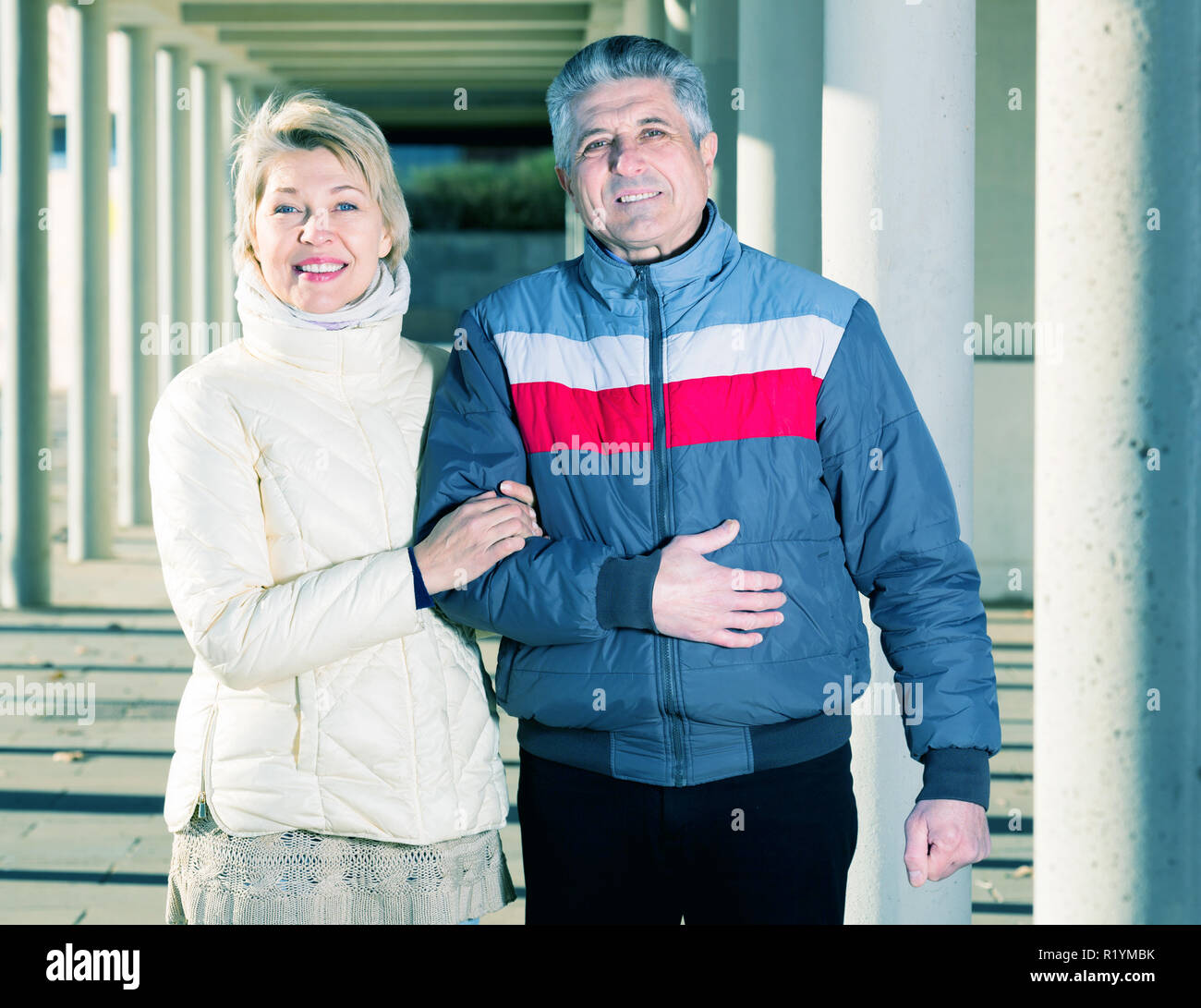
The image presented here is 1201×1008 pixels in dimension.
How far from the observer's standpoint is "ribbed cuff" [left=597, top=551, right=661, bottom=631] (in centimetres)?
222

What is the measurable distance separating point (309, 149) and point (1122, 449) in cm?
157

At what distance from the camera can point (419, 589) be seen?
2.31 m

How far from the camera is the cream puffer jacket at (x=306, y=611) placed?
2.29 m

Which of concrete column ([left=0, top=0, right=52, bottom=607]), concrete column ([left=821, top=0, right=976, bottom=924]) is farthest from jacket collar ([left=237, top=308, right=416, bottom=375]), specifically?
concrete column ([left=0, top=0, right=52, bottom=607])

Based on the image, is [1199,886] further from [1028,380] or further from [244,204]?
[1028,380]

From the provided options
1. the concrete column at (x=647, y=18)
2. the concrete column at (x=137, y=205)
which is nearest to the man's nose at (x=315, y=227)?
the concrete column at (x=647, y=18)

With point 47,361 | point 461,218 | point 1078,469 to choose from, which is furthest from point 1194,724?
point 461,218

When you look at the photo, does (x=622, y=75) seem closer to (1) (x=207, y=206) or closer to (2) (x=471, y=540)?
(2) (x=471, y=540)

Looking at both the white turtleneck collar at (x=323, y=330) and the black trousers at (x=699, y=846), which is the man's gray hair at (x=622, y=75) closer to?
the white turtleneck collar at (x=323, y=330)

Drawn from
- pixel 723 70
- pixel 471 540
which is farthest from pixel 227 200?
pixel 471 540

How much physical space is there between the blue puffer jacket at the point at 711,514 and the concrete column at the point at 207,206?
13306 mm

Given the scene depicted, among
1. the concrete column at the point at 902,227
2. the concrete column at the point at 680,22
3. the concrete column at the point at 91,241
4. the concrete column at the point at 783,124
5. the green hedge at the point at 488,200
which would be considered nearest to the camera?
the concrete column at the point at 902,227

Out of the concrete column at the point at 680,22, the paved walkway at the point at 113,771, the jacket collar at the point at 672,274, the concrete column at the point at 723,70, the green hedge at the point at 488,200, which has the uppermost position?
the green hedge at the point at 488,200

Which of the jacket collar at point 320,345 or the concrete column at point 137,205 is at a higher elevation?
the concrete column at point 137,205
